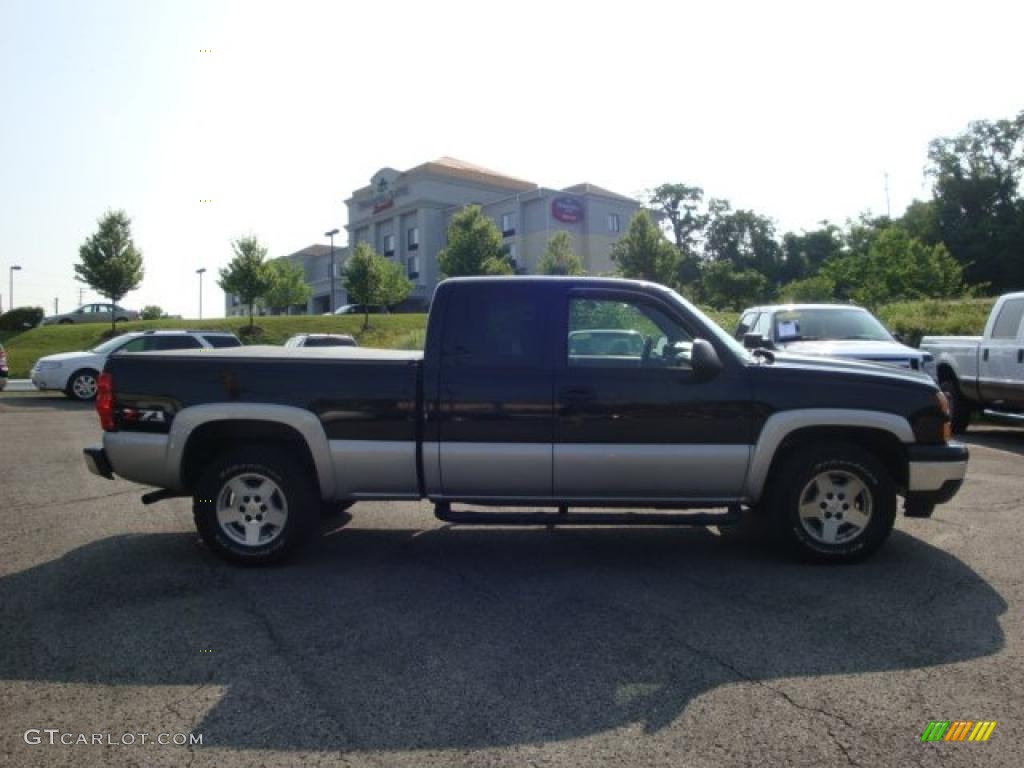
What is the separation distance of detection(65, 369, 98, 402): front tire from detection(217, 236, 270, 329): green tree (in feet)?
73.8

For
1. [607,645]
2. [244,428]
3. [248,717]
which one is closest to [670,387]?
[607,645]

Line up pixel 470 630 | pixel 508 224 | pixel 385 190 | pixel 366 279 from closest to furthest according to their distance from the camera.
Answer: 1. pixel 470 630
2. pixel 366 279
3. pixel 508 224
4. pixel 385 190

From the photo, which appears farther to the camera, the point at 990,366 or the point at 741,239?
the point at 741,239

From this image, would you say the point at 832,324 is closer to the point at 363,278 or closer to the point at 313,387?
the point at 313,387

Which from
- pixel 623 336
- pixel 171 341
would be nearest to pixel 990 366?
pixel 623 336

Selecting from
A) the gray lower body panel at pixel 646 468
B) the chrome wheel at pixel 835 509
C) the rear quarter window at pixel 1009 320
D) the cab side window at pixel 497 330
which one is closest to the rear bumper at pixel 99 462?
the cab side window at pixel 497 330

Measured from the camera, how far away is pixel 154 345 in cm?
1888

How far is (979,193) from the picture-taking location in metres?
70.9

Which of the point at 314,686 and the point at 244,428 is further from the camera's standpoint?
the point at 244,428

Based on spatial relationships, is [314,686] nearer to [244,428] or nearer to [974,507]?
[244,428]

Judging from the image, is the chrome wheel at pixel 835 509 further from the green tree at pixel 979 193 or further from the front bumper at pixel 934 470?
the green tree at pixel 979 193

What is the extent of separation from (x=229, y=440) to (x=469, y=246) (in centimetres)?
4338

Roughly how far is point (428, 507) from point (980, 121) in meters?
82.3

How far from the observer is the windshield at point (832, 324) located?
11.7 meters
